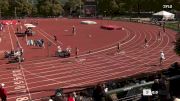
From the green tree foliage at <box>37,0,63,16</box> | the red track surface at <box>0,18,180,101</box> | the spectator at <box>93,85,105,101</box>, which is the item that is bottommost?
the red track surface at <box>0,18,180,101</box>

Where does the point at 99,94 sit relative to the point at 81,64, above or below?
above

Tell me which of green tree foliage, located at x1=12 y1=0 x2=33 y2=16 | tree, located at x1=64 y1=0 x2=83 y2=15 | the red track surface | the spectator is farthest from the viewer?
tree, located at x1=64 y1=0 x2=83 y2=15

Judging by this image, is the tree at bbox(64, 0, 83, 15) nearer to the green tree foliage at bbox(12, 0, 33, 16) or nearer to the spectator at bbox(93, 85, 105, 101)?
the green tree foliage at bbox(12, 0, 33, 16)

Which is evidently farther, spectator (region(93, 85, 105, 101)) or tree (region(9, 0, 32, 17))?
tree (region(9, 0, 32, 17))

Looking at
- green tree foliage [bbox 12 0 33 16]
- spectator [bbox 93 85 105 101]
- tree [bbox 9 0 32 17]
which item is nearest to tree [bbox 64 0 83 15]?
tree [bbox 9 0 32 17]

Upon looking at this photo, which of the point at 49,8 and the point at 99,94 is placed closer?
the point at 99,94

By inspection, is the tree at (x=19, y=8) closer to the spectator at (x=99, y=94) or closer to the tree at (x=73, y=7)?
the tree at (x=73, y=7)

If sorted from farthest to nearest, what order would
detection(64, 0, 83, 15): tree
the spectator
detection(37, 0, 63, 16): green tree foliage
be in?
detection(64, 0, 83, 15): tree < detection(37, 0, 63, 16): green tree foliage < the spectator

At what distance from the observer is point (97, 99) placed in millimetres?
13883

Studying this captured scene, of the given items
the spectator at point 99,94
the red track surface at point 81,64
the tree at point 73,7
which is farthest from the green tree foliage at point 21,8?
the spectator at point 99,94

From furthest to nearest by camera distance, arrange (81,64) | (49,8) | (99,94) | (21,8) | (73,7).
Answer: (73,7) → (49,8) → (21,8) → (81,64) → (99,94)

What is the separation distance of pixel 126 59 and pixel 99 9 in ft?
247

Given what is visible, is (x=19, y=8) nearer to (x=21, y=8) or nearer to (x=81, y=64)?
(x=21, y=8)

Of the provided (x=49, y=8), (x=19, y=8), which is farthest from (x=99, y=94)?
(x=19, y=8)
